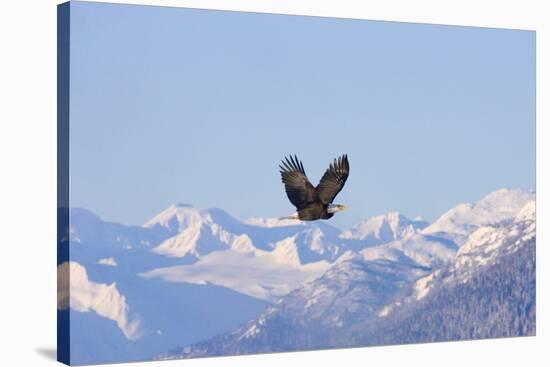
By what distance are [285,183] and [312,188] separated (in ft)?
0.87

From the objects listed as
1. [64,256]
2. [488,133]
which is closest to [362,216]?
[488,133]

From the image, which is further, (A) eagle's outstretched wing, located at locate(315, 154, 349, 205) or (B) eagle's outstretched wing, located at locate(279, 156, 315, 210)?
(A) eagle's outstretched wing, located at locate(315, 154, 349, 205)

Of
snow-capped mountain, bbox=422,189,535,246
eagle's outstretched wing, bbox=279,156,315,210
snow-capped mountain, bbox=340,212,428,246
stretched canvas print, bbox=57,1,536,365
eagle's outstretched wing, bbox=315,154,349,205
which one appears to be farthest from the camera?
snow-capped mountain, bbox=422,189,535,246

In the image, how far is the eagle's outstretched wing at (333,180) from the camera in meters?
16.3

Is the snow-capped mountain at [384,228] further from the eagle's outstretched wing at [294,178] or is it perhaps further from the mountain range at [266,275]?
the eagle's outstretched wing at [294,178]

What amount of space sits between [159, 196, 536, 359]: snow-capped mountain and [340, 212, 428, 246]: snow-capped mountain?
95mm

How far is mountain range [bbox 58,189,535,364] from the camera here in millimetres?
15297

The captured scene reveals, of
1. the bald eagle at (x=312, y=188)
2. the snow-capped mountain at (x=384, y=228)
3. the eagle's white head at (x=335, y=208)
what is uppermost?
the bald eagle at (x=312, y=188)

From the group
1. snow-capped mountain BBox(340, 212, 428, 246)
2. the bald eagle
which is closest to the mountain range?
snow-capped mountain BBox(340, 212, 428, 246)

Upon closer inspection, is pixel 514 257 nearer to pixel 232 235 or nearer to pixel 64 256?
pixel 232 235

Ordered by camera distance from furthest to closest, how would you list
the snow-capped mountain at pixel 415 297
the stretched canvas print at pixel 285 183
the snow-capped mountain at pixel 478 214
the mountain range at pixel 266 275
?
the snow-capped mountain at pixel 478 214
the snow-capped mountain at pixel 415 297
the mountain range at pixel 266 275
the stretched canvas print at pixel 285 183

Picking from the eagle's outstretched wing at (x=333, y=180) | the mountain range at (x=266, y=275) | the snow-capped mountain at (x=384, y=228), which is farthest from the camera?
the snow-capped mountain at (x=384, y=228)

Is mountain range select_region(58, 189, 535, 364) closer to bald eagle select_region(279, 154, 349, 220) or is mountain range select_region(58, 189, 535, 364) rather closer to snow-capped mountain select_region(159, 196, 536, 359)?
snow-capped mountain select_region(159, 196, 536, 359)

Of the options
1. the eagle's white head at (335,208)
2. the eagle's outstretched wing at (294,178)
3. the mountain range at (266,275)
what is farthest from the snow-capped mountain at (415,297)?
the eagle's outstretched wing at (294,178)
